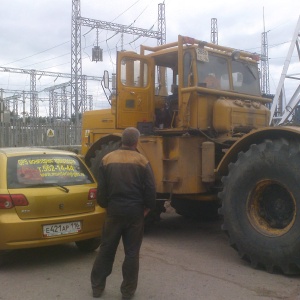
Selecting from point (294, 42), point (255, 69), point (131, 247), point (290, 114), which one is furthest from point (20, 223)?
point (294, 42)

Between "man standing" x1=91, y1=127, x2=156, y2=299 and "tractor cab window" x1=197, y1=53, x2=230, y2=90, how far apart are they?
284cm

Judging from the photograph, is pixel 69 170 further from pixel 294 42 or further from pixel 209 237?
pixel 294 42

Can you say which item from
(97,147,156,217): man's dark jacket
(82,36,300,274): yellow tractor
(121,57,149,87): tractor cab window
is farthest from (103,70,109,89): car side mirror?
(97,147,156,217): man's dark jacket

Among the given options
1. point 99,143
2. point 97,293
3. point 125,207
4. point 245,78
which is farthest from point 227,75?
point 97,293

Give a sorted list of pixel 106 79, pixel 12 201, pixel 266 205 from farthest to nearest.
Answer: pixel 106 79
pixel 266 205
pixel 12 201

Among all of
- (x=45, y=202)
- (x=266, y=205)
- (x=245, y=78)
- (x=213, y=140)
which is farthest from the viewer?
(x=245, y=78)

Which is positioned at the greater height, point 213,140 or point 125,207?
point 213,140

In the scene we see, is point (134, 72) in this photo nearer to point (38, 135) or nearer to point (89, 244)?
point (89, 244)

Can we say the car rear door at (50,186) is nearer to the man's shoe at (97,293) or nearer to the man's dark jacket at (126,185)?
the man's dark jacket at (126,185)

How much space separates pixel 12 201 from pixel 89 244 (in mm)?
1411

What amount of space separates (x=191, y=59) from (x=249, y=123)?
4.45 feet

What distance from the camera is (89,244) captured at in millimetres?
6566

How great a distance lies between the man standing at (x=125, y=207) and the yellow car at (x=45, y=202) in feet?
3.83

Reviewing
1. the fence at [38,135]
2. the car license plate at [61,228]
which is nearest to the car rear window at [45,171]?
the car license plate at [61,228]
